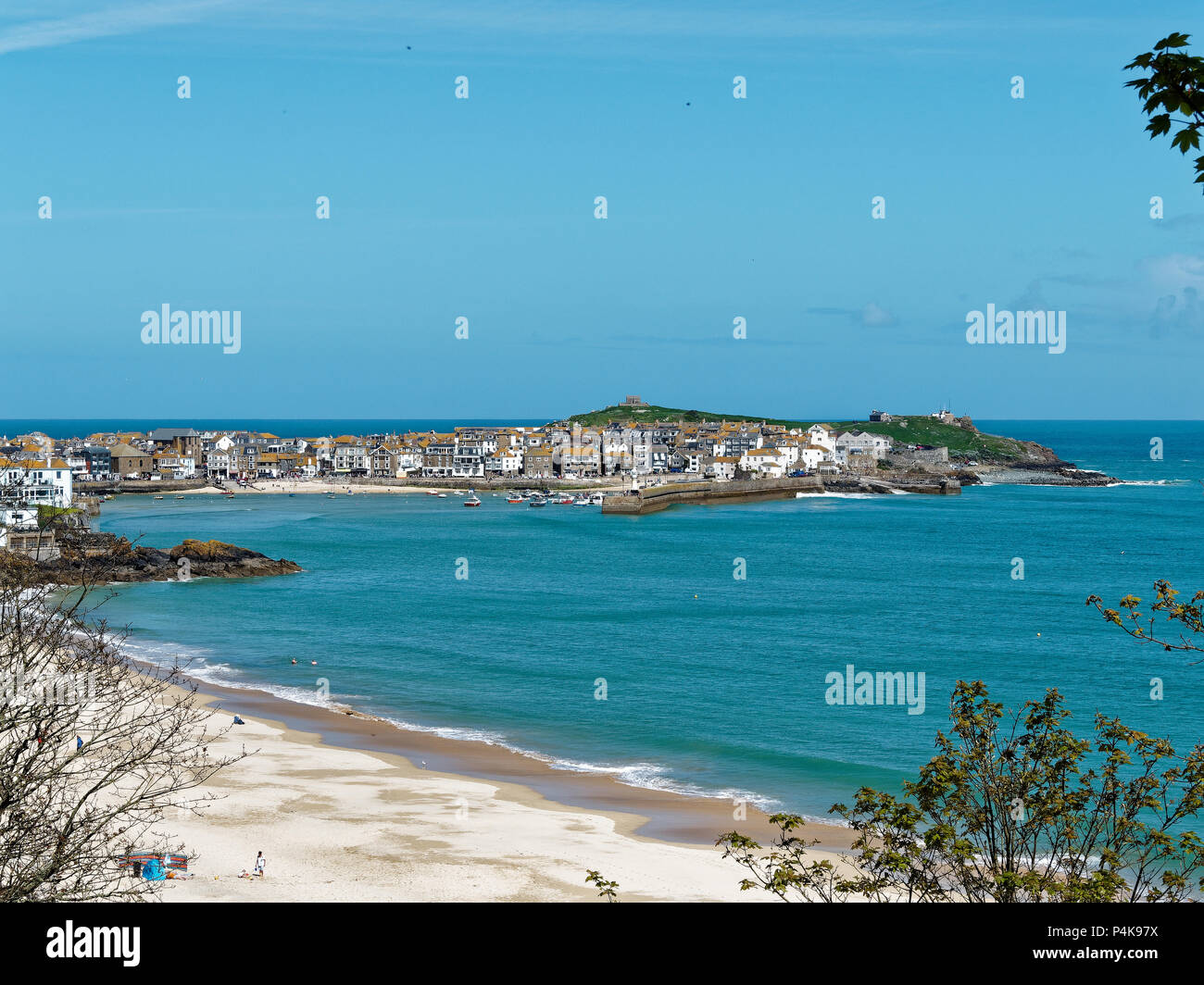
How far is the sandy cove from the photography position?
57.1 feet

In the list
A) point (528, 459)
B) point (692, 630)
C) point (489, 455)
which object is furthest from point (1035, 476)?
point (692, 630)

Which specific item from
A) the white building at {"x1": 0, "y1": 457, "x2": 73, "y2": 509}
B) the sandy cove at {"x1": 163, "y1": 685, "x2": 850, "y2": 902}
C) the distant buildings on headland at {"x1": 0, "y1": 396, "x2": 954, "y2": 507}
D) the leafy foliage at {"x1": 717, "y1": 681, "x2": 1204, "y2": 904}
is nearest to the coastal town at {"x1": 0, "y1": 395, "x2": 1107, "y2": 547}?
the distant buildings on headland at {"x1": 0, "y1": 396, "x2": 954, "y2": 507}

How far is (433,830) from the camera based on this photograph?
20.6 m

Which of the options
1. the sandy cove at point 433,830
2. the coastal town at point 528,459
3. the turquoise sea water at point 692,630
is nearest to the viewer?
the sandy cove at point 433,830

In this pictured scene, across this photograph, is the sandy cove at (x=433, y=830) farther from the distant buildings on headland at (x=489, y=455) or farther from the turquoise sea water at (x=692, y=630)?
the distant buildings on headland at (x=489, y=455)

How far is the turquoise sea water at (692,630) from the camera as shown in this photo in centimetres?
2875

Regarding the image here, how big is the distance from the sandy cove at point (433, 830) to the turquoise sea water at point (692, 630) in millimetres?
2258

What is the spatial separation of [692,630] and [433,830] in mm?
24732

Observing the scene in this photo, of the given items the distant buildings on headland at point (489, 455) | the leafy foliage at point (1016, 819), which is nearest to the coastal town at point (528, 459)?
the distant buildings on headland at point (489, 455)

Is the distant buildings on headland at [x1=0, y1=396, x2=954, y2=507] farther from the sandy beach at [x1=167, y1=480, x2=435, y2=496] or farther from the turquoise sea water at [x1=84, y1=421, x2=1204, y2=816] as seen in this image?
the turquoise sea water at [x1=84, y1=421, x2=1204, y2=816]

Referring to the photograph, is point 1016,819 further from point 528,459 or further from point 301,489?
point 528,459

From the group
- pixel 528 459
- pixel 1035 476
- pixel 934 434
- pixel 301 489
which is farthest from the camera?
pixel 934 434
